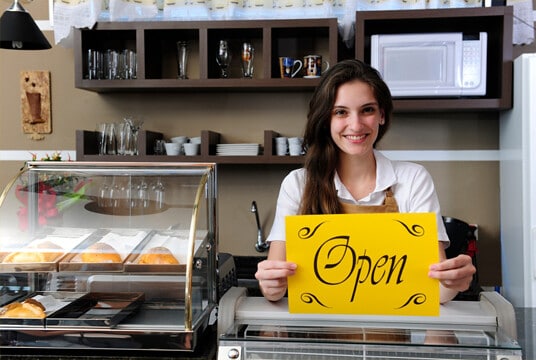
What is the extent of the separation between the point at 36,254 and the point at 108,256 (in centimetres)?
18

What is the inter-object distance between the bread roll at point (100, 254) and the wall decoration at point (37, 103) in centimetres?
255

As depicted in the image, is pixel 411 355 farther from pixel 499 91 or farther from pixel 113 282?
pixel 499 91

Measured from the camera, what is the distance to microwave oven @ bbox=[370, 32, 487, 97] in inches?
123

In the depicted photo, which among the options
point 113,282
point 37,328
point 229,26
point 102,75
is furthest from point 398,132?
point 37,328

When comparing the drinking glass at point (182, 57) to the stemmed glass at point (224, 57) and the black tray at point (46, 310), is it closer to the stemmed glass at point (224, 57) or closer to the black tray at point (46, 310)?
the stemmed glass at point (224, 57)

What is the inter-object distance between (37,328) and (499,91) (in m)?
2.72

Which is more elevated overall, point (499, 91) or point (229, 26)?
point (229, 26)

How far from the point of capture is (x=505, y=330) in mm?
1200

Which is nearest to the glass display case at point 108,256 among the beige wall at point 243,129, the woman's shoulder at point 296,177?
the woman's shoulder at point 296,177

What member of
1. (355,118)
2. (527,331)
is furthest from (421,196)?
(527,331)

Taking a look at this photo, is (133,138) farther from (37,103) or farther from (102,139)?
(37,103)

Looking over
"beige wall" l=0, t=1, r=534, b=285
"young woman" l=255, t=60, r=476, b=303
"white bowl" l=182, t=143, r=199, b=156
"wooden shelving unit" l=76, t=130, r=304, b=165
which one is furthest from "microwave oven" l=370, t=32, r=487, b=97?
"young woman" l=255, t=60, r=476, b=303

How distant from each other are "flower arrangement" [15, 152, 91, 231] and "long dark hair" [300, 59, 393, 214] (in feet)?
2.18

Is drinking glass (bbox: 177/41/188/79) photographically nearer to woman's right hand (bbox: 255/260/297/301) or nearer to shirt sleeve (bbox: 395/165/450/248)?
shirt sleeve (bbox: 395/165/450/248)
